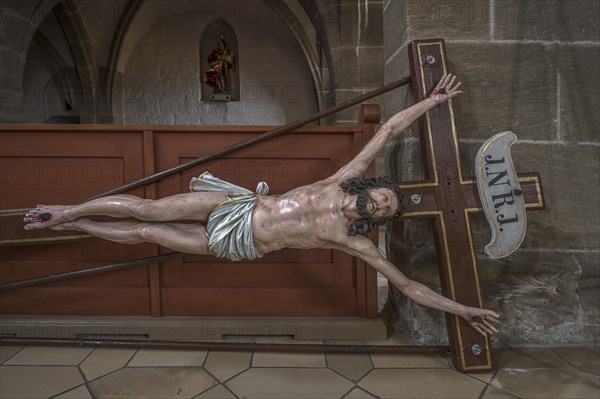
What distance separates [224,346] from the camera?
2043mm

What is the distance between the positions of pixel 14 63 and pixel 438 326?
17.4 feet

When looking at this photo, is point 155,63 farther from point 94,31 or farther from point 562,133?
point 562,133

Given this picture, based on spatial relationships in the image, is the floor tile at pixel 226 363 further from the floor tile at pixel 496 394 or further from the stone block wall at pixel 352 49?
the stone block wall at pixel 352 49

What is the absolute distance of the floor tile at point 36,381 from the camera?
1726mm

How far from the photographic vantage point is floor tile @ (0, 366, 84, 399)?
1726 millimetres

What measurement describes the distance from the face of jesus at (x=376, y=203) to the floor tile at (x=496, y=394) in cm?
103

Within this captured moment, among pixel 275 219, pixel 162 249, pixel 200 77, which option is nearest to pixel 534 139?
pixel 275 219

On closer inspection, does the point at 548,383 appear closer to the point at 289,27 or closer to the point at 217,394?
the point at 217,394

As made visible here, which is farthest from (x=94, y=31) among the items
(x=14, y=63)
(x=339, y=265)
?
Result: (x=339, y=265)

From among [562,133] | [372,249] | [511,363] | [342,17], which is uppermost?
[342,17]

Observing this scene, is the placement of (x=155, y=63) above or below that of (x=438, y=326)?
above

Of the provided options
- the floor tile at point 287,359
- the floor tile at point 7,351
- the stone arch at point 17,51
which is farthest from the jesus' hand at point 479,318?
the stone arch at point 17,51

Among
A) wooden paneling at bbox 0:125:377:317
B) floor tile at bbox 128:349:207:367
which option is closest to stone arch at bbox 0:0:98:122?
wooden paneling at bbox 0:125:377:317

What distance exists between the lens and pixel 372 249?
67.4 inches
